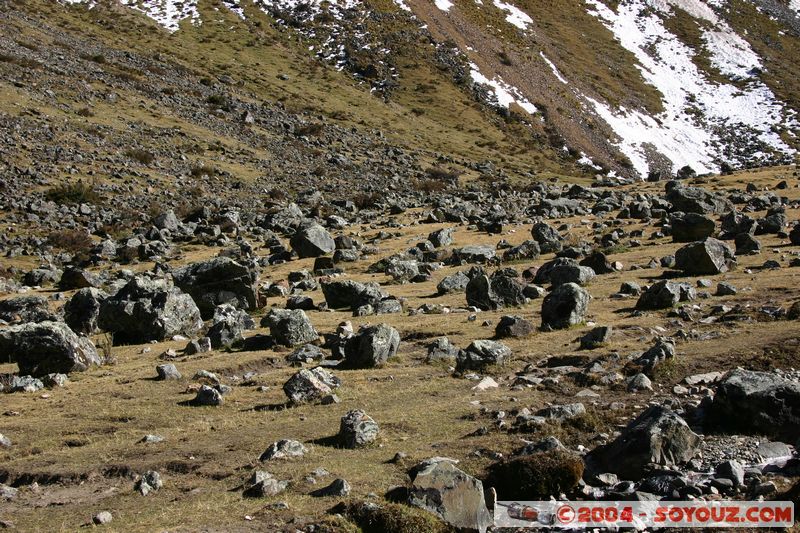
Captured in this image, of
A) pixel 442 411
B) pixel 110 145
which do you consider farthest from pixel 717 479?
pixel 110 145

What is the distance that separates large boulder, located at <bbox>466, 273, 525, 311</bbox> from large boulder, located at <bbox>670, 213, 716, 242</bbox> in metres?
12.7

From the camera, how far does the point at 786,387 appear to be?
1119cm

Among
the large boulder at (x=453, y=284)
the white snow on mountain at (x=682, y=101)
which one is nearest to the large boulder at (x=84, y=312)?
the large boulder at (x=453, y=284)

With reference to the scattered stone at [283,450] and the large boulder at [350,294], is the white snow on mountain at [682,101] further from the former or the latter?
the scattered stone at [283,450]

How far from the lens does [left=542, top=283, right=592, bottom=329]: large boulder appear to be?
753 inches

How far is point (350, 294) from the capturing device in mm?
24000

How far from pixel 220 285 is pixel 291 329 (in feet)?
18.9

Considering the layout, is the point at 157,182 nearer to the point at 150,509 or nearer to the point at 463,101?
the point at 150,509

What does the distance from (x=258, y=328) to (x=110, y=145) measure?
3164 centimetres

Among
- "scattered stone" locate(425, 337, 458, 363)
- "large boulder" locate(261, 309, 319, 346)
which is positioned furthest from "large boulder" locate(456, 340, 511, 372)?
"large boulder" locate(261, 309, 319, 346)

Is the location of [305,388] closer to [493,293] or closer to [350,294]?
A: [493,293]

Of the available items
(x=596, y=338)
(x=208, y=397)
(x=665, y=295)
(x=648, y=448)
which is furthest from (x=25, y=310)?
(x=648, y=448)

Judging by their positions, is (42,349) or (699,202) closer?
(42,349)

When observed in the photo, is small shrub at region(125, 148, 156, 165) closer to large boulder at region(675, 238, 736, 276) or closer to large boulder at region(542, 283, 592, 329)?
large boulder at region(675, 238, 736, 276)
